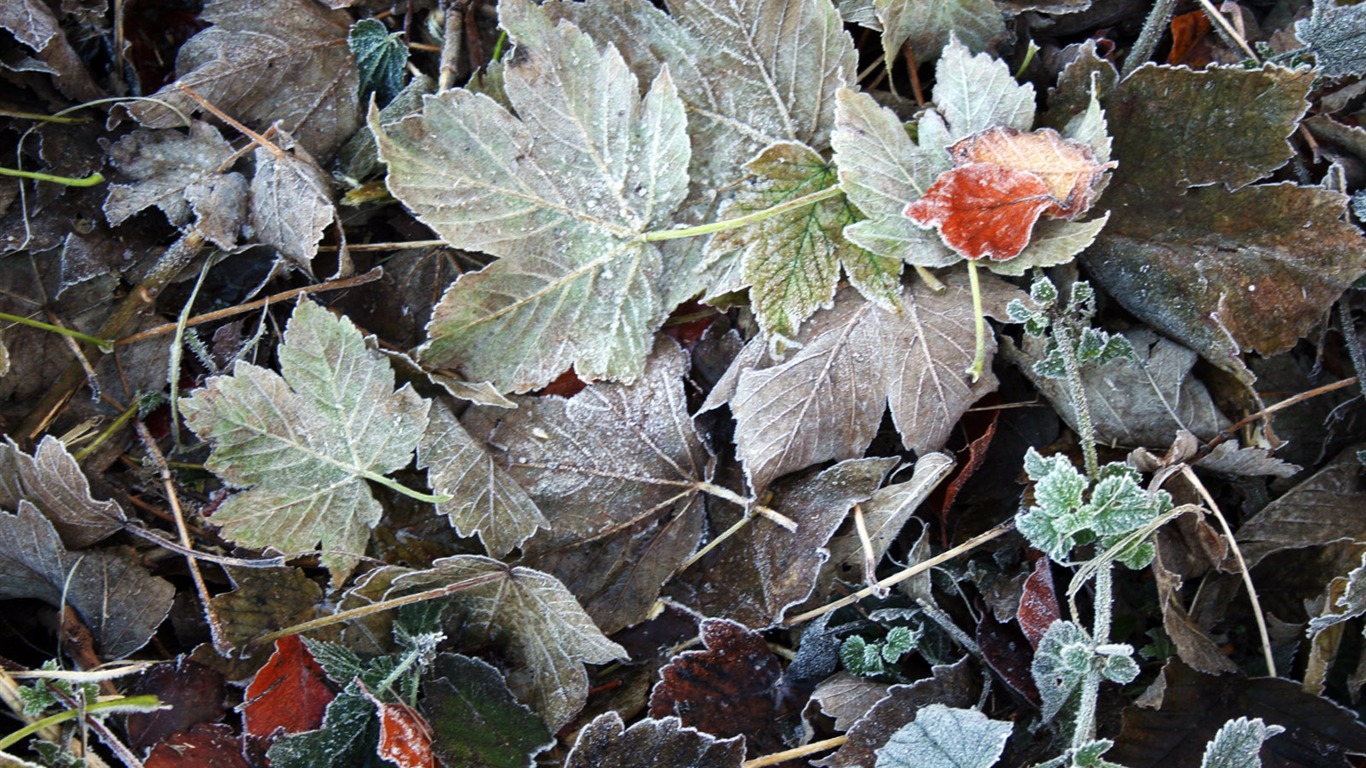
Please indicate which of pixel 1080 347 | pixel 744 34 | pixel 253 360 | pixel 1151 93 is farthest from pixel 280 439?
pixel 1151 93

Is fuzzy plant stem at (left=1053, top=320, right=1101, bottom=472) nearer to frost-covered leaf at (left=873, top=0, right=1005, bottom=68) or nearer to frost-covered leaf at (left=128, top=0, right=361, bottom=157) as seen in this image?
frost-covered leaf at (left=873, top=0, right=1005, bottom=68)

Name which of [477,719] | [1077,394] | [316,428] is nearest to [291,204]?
[316,428]

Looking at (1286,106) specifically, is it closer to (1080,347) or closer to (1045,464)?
(1080,347)

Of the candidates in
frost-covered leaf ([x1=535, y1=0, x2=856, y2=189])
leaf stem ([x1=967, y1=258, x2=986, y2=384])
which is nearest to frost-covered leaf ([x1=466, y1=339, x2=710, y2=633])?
frost-covered leaf ([x1=535, y1=0, x2=856, y2=189])

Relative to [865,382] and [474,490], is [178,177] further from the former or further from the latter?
[865,382]

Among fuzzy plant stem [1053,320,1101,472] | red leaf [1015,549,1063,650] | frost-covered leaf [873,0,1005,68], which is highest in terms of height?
frost-covered leaf [873,0,1005,68]

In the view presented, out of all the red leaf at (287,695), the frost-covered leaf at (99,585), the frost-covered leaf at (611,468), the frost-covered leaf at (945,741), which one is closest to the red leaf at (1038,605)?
the frost-covered leaf at (945,741)

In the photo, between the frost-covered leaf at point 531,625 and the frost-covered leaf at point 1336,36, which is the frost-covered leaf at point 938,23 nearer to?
the frost-covered leaf at point 1336,36
